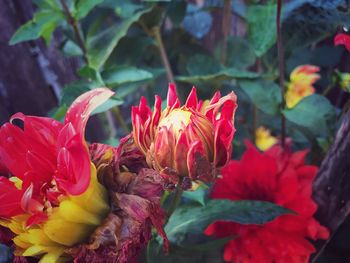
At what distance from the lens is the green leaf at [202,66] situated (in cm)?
51

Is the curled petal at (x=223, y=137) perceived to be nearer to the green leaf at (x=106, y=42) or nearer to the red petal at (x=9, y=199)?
the red petal at (x=9, y=199)

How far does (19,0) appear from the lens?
0.55m

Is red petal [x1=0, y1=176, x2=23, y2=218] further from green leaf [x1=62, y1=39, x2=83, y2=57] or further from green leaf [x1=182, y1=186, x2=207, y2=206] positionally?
green leaf [x1=62, y1=39, x2=83, y2=57]

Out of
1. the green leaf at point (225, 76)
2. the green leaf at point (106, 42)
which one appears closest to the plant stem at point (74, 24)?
the green leaf at point (106, 42)

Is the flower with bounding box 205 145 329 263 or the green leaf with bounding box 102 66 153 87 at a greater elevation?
the green leaf with bounding box 102 66 153 87

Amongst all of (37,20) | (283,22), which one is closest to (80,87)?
(37,20)

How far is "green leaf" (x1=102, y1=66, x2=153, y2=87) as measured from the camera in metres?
0.42

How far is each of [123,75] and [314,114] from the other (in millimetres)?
183

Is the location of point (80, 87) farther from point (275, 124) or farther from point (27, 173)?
point (275, 124)

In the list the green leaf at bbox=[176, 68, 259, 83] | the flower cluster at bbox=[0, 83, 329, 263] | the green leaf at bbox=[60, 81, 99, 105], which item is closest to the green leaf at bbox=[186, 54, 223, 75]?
the green leaf at bbox=[176, 68, 259, 83]

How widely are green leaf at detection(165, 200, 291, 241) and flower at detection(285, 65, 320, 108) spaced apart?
20 cm

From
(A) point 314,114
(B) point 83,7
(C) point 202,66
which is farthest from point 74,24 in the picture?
(A) point 314,114

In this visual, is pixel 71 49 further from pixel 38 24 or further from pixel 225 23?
pixel 225 23

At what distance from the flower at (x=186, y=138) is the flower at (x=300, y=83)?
292 mm
